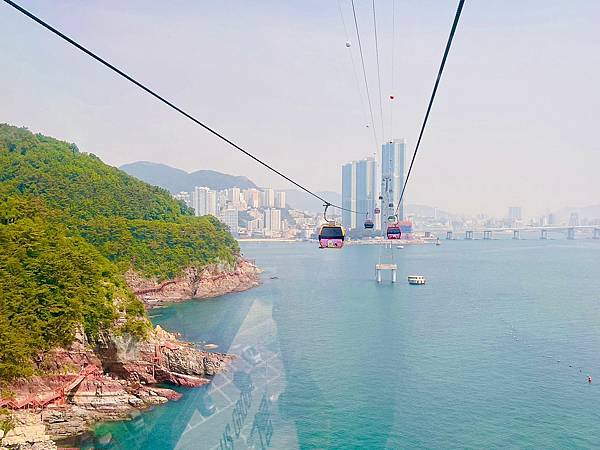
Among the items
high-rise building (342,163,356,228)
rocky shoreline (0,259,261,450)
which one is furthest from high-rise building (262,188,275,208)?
rocky shoreline (0,259,261,450)

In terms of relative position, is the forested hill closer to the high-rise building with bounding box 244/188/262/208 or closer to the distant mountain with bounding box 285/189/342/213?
the high-rise building with bounding box 244/188/262/208

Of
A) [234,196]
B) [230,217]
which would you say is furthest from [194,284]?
[234,196]

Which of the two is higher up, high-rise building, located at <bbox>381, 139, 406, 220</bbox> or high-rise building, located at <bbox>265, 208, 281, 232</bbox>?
high-rise building, located at <bbox>381, 139, 406, 220</bbox>

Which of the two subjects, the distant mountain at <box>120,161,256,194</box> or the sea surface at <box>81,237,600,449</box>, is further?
the distant mountain at <box>120,161,256,194</box>

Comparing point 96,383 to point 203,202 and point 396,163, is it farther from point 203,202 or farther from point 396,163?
point 396,163

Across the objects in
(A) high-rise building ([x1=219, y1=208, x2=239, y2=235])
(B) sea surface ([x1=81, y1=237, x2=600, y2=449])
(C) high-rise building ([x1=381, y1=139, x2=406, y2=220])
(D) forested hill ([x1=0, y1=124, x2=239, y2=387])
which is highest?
(C) high-rise building ([x1=381, y1=139, x2=406, y2=220])
